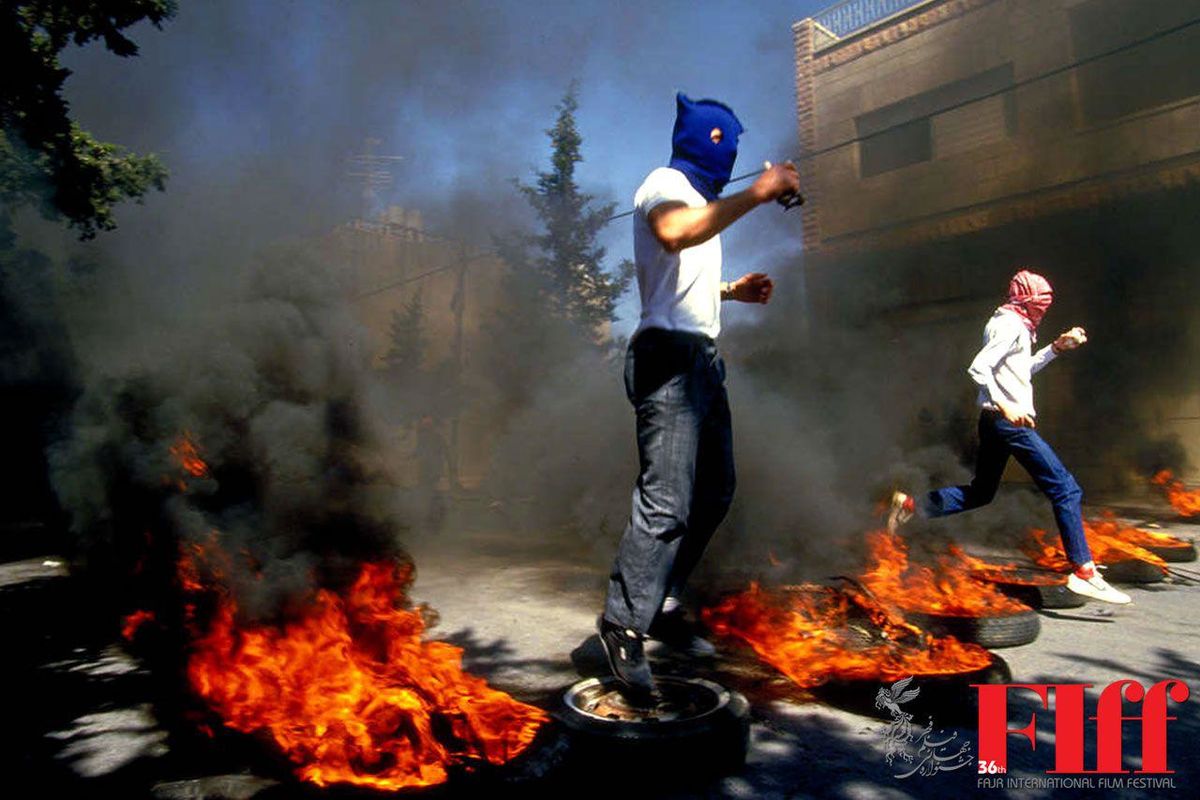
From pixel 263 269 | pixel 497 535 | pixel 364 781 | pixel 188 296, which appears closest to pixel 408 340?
pixel 497 535

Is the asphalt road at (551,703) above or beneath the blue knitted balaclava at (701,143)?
beneath

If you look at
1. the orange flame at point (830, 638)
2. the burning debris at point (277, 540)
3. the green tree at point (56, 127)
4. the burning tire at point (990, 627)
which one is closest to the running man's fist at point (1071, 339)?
the burning tire at point (990, 627)

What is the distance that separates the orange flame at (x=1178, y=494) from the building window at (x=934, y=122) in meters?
6.41

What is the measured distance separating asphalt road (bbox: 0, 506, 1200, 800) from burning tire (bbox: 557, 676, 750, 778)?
0.04m

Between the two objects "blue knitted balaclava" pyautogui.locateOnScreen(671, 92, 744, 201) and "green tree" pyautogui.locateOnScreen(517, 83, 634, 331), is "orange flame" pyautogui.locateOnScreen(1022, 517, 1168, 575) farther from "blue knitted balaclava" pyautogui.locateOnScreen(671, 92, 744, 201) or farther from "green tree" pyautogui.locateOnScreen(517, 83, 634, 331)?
"green tree" pyautogui.locateOnScreen(517, 83, 634, 331)

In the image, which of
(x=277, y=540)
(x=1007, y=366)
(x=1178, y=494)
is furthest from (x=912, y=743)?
(x=1178, y=494)

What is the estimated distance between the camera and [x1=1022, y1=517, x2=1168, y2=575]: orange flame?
4859 millimetres

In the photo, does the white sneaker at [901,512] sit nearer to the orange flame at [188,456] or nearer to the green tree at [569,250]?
the orange flame at [188,456]

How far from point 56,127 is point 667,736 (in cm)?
1008

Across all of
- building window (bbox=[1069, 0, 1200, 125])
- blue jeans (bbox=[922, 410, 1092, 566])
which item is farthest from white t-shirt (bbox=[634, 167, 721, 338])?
building window (bbox=[1069, 0, 1200, 125])

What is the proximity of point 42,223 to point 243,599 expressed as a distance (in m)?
9.03

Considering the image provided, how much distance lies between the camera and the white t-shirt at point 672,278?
2.36 meters

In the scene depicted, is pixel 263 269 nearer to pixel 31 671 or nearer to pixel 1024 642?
pixel 31 671

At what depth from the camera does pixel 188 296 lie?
16.6ft
